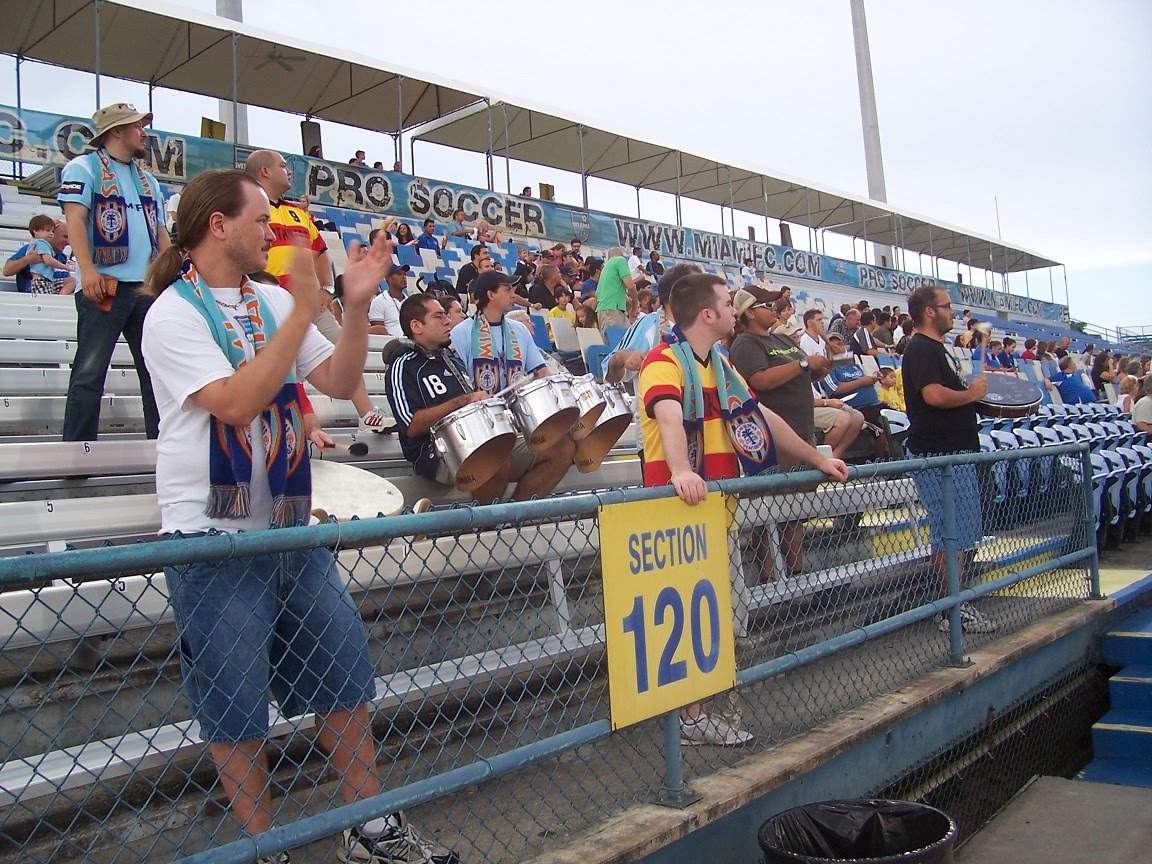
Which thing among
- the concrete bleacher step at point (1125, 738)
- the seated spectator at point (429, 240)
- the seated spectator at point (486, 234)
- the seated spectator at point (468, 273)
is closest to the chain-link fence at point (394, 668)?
the concrete bleacher step at point (1125, 738)

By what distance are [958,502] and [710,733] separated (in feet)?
6.63

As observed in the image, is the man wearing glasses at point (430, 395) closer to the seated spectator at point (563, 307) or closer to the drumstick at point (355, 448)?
the drumstick at point (355, 448)

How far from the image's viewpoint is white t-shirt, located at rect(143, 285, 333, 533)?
7.04 feet

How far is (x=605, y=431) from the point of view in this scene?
508 cm

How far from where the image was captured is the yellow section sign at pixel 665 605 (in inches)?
101

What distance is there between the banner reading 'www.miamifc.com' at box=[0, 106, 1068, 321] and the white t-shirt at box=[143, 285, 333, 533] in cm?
848

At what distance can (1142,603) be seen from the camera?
6559 mm

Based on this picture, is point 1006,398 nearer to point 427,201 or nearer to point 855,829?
point 855,829

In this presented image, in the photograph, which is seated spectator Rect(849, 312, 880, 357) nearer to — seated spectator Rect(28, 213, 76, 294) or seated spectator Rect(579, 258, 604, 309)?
seated spectator Rect(579, 258, 604, 309)

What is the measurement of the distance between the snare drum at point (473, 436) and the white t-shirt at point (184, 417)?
6.37 feet

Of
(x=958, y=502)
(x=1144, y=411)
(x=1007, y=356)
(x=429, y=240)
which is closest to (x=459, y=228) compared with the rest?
(x=429, y=240)

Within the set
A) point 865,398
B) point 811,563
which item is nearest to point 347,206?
point 865,398

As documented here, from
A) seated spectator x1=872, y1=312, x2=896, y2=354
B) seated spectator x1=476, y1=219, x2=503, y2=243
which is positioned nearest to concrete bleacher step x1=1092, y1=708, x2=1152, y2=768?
seated spectator x1=872, y1=312, x2=896, y2=354

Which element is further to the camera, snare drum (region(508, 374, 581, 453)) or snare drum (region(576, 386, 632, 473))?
snare drum (region(576, 386, 632, 473))
